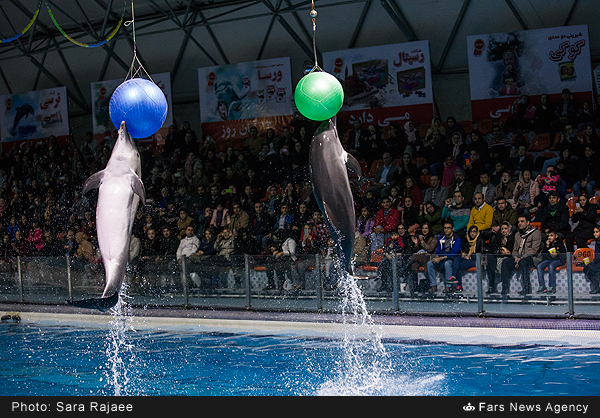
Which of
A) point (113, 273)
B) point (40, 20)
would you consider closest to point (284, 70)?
point (40, 20)

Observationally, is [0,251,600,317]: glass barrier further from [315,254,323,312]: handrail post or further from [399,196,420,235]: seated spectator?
[399,196,420,235]: seated spectator

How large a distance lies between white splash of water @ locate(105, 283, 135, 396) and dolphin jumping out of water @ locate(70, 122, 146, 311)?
1.49 metres

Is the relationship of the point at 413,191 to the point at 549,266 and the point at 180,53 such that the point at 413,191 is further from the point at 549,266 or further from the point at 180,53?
the point at 180,53

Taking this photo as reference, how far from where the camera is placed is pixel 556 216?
8508 millimetres

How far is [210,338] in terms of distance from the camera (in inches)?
331

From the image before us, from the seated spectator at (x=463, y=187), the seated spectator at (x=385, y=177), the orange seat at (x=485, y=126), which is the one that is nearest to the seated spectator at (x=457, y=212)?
the seated spectator at (x=463, y=187)

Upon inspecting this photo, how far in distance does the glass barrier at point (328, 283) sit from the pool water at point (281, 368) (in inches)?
21.4

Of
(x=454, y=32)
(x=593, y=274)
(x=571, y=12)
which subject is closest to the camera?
(x=593, y=274)

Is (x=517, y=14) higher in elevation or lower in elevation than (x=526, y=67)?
higher

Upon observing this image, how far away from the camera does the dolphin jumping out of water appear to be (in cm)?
405

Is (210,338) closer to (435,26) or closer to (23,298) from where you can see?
(23,298)

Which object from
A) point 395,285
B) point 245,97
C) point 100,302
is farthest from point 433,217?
point 245,97

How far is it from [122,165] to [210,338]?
14.9ft

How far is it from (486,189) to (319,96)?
631cm
